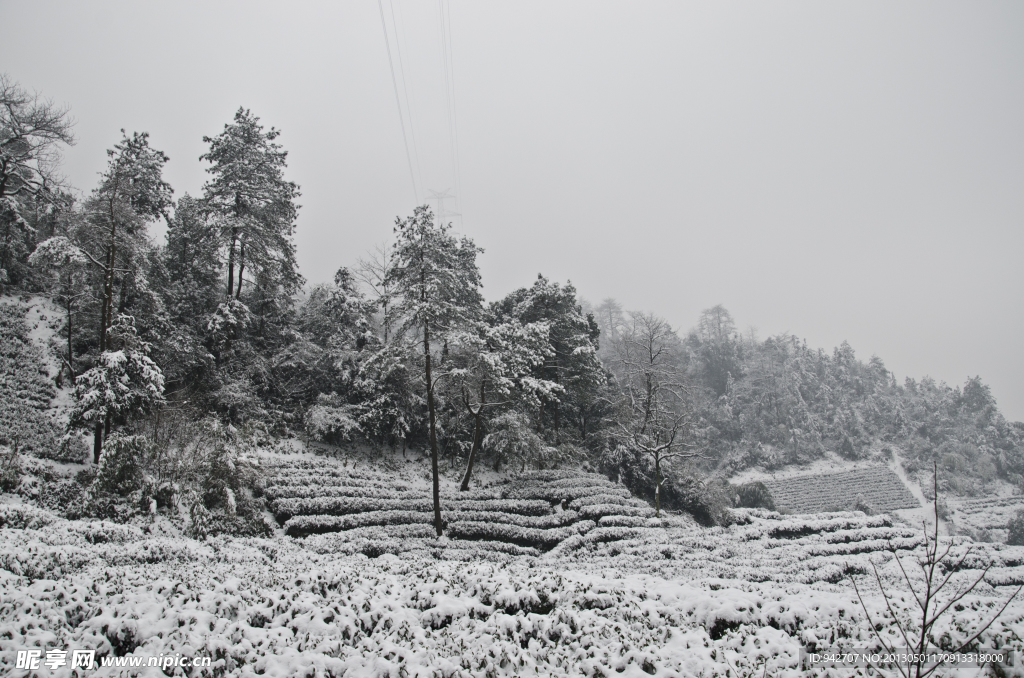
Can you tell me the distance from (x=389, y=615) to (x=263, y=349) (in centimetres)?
2176

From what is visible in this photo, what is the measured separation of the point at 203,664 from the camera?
4.96m

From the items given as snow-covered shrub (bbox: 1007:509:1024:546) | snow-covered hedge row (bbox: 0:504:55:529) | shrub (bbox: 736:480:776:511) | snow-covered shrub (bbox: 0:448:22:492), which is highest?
snow-covered shrub (bbox: 0:448:22:492)

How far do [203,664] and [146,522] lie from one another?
29.0 ft

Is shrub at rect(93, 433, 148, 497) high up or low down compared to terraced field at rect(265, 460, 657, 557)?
up

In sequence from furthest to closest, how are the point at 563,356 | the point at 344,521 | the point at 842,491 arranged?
Answer: 1. the point at 842,491
2. the point at 563,356
3. the point at 344,521

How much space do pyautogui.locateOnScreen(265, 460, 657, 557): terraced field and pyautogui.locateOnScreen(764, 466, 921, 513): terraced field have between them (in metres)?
25.8

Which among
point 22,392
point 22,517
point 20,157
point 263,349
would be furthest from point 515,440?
point 20,157

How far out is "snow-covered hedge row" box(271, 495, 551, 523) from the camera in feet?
49.7

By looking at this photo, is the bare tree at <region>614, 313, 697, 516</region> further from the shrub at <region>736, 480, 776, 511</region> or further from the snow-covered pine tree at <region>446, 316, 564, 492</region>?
the snow-covered pine tree at <region>446, 316, 564, 492</region>

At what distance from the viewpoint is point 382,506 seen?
54.7ft

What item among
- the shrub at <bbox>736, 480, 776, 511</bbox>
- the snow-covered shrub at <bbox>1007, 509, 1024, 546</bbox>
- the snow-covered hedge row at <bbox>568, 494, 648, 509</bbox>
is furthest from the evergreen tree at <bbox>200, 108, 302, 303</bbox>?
the snow-covered shrub at <bbox>1007, 509, 1024, 546</bbox>

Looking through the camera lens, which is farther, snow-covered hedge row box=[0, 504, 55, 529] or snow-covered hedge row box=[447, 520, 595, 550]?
snow-covered hedge row box=[447, 520, 595, 550]

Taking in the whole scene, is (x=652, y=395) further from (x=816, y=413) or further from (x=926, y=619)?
(x=816, y=413)

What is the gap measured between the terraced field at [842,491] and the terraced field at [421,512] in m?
25.8
